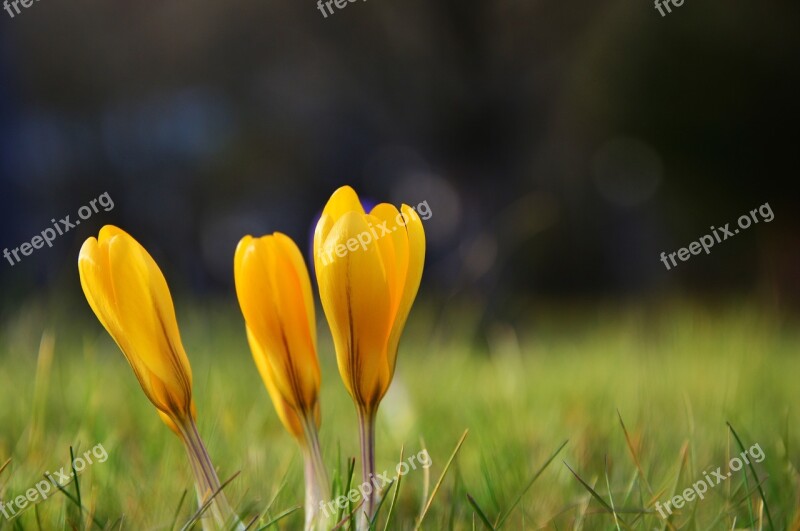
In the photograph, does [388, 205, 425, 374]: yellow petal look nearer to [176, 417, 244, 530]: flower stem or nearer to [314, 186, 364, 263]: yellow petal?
[314, 186, 364, 263]: yellow petal

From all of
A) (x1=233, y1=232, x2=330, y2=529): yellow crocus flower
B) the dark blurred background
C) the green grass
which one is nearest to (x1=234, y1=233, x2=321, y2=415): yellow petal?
(x1=233, y1=232, x2=330, y2=529): yellow crocus flower

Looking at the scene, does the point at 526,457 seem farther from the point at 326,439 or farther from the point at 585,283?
the point at 585,283

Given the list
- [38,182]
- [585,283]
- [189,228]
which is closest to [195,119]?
[189,228]

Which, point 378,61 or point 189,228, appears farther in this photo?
point 189,228

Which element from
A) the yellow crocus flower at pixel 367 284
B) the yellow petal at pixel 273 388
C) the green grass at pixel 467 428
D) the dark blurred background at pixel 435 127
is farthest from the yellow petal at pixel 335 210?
the dark blurred background at pixel 435 127

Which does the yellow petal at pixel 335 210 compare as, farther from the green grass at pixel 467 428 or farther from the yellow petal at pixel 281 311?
the green grass at pixel 467 428

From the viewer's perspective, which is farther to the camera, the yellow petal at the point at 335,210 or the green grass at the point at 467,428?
the green grass at the point at 467,428

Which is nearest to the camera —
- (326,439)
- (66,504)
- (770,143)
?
(66,504)

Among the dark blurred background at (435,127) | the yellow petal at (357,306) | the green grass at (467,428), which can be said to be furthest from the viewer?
the dark blurred background at (435,127)
